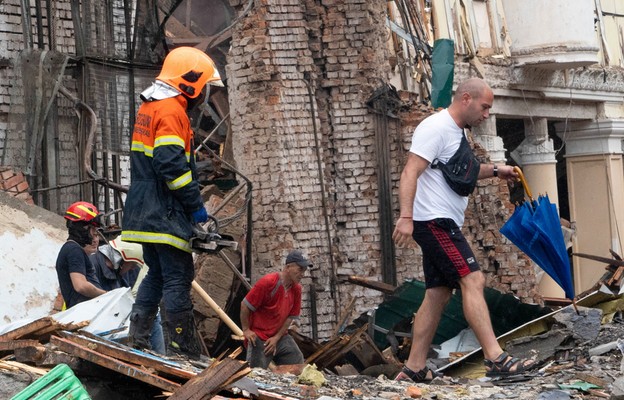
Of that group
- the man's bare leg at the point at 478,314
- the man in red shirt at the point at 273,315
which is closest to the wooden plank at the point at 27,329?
the man's bare leg at the point at 478,314

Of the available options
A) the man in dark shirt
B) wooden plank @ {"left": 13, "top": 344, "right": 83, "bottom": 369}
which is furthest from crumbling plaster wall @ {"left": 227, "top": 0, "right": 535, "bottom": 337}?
wooden plank @ {"left": 13, "top": 344, "right": 83, "bottom": 369}

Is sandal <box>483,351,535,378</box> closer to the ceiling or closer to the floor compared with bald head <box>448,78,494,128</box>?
closer to the floor

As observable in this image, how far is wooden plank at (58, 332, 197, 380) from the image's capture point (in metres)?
6.47

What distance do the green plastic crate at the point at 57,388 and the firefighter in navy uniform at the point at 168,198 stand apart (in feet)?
4.40

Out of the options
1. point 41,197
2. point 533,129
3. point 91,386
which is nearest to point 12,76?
point 41,197

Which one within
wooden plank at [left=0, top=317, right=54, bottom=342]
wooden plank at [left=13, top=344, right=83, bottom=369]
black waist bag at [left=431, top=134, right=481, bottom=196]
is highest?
black waist bag at [left=431, top=134, right=481, bottom=196]

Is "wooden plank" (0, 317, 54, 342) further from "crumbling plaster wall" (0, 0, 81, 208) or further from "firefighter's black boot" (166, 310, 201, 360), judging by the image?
"crumbling plaster wall" (0, 0, 81, 208)

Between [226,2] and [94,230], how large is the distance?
291 inches

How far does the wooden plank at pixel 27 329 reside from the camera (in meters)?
7.00

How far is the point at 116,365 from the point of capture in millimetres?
6406

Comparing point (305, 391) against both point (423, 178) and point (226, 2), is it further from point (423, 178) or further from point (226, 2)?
point (226, 2)

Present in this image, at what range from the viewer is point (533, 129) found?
832 inches

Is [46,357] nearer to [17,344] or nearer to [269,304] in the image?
[17,344]

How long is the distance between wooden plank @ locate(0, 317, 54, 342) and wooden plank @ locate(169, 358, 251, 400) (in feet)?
4.08
